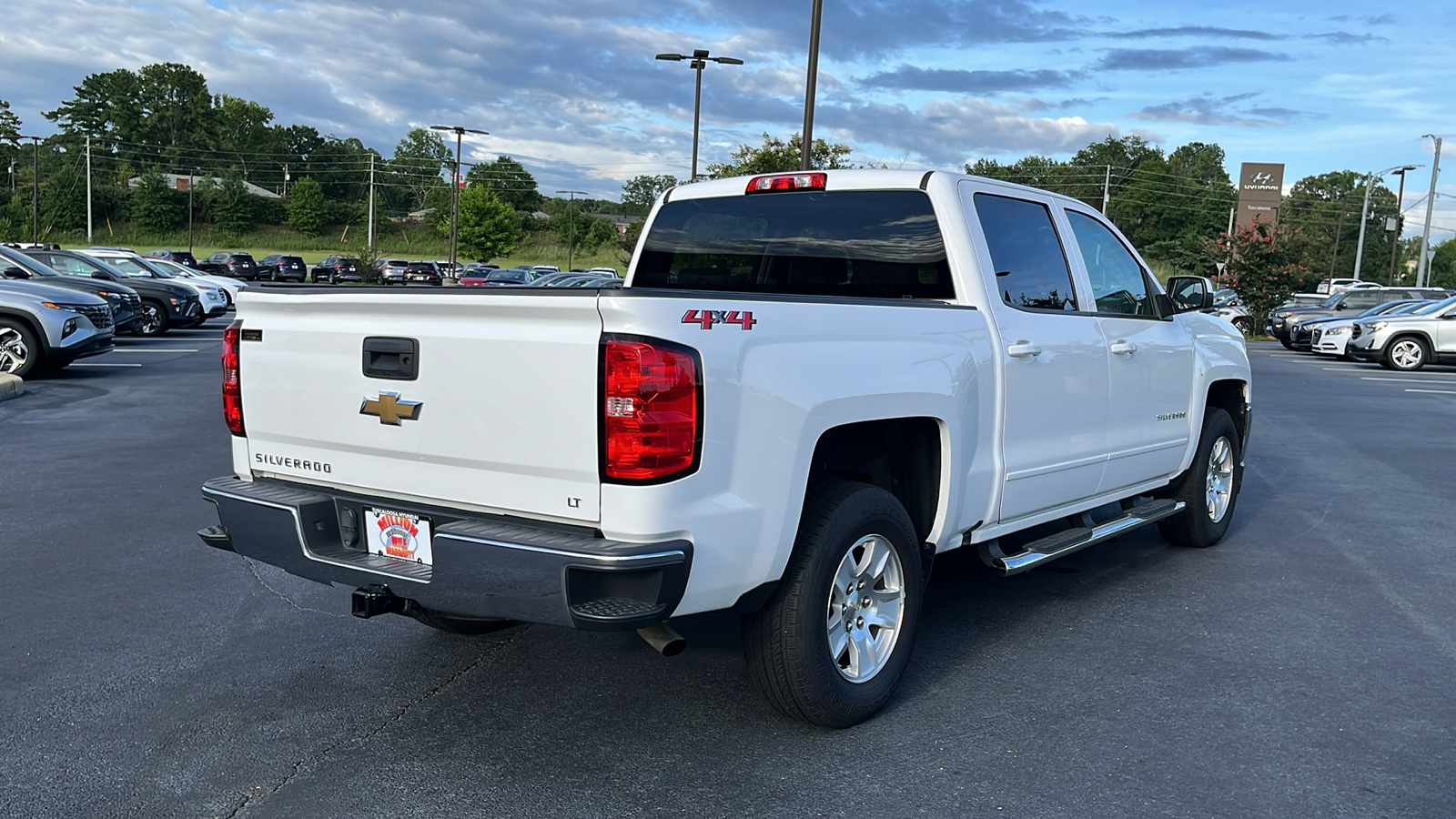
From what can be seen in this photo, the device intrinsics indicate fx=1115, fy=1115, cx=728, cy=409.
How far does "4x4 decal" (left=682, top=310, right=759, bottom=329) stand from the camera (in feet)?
10.4

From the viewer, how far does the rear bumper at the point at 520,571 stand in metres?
3.09

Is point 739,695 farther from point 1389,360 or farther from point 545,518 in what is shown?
point 1389,360

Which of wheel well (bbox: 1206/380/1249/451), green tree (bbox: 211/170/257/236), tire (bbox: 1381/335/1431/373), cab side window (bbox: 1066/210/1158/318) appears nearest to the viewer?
cab side window (bbox: 1066/210/1158/318)

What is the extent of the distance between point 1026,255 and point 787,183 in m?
1.13

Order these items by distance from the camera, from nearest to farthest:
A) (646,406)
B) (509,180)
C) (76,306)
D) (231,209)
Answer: (646,406) < (76,306) < (231,209) < (509,180)

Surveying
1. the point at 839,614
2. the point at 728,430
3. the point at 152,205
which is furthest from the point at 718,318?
the point at 152,205

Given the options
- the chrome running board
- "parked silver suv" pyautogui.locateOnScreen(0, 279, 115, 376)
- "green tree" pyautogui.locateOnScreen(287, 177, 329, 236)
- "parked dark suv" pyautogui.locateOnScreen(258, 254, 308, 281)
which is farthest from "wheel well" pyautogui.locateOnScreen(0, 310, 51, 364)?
"green tree" pyautogui.locateOnScreen(287, 177, 329, 236)

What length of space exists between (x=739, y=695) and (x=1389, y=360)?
23.0 meters

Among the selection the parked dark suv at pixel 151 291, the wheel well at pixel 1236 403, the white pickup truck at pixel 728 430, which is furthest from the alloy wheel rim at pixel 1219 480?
the parked dark suv at pixel 151 291

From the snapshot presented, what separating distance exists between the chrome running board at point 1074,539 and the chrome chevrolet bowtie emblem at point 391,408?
250 centimetres

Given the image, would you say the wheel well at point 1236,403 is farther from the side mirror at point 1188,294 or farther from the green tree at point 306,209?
the green tree at point 306,209

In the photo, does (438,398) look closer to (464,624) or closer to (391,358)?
(391,358)

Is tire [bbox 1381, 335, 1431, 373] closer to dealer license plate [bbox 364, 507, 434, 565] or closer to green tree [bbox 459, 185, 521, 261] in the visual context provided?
dealer license plate [bbox 364, 507, 434, 565]

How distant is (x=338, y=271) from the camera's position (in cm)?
5900
